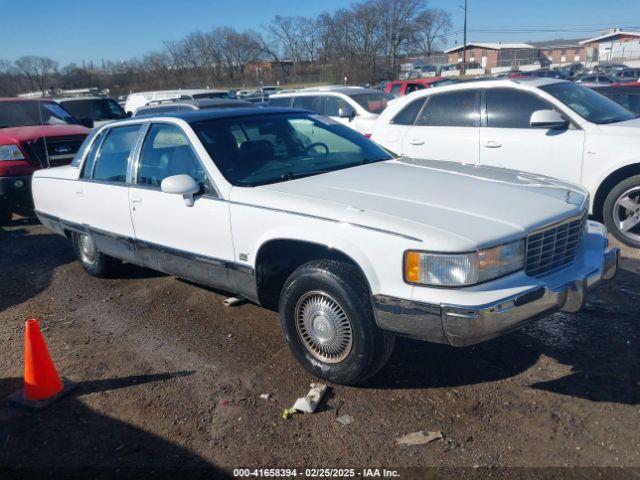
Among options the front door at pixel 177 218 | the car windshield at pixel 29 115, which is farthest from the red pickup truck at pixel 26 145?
the front door at pixel 177 218

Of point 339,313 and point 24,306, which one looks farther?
point 24,306

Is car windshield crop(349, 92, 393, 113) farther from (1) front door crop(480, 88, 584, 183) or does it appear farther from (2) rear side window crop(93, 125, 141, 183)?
(2) rear side window crop(93, 125, 141, 183)

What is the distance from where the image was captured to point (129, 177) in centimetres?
482

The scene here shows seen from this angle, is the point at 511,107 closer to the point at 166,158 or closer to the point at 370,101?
the point at 166,158

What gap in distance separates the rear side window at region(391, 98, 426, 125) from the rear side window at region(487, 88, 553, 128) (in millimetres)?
979

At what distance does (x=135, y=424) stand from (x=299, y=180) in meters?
1.88

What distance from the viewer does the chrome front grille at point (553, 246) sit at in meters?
3.21

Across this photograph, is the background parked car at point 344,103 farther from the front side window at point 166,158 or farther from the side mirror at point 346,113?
the front side window at point 166,158

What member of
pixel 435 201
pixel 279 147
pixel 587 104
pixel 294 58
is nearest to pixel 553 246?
pixel 435 201

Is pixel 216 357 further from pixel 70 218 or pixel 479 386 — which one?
pixel 70 218

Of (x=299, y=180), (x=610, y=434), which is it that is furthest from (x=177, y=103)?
(x=610, y=434)

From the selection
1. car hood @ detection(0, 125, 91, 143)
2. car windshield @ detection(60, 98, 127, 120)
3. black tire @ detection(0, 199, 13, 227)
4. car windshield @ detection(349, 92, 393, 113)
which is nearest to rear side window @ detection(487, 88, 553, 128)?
car windshield @ detection(349, 92, 393, 113)

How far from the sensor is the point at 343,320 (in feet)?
11.2

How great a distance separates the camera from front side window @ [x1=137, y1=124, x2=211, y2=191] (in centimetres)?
421
